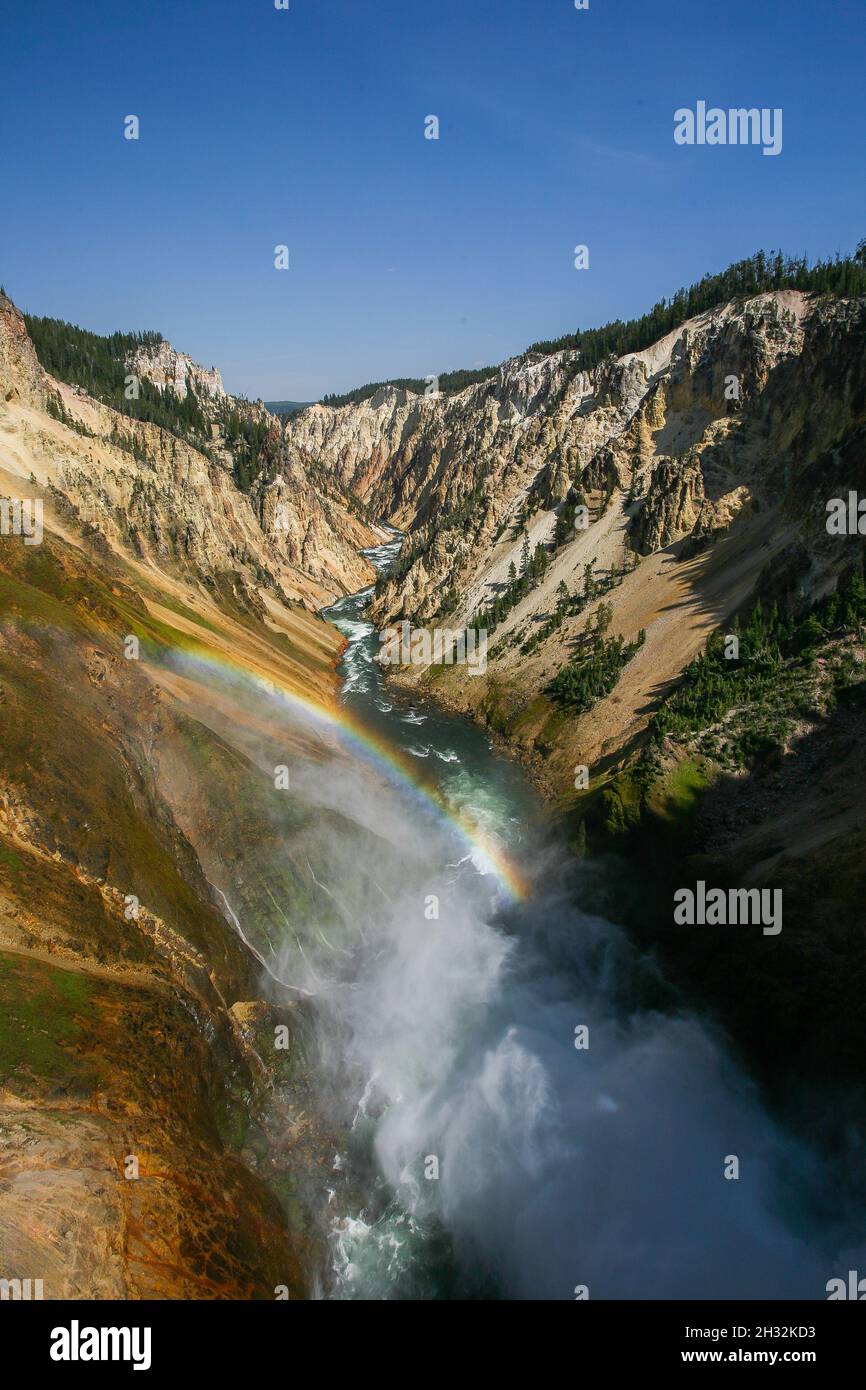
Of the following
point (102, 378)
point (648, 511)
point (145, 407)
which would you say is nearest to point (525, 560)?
point (648, 511)

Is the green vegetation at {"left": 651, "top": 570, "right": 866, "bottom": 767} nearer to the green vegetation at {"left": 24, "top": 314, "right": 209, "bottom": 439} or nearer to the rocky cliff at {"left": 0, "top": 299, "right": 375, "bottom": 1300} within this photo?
the rocky cliff at {"left": 0, "top": 299, "right": 375, "bottom": 1300}

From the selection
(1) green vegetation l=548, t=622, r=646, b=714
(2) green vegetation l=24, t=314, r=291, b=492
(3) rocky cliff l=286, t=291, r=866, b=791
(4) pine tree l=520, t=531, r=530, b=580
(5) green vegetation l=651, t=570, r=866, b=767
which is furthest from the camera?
(2) green vegetation l=24, t=314, r=291, b=492

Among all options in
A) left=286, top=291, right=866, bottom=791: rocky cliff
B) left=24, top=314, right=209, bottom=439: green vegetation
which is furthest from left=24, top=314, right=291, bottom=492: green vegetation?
left=286, top=291, right=866, bottom=791: rocky cliff

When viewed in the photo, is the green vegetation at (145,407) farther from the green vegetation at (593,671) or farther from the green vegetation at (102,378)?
the green vegetation at (593,671)

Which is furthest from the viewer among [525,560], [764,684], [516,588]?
[525,560]

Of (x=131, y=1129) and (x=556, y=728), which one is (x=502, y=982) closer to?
(x=131, y=1129)

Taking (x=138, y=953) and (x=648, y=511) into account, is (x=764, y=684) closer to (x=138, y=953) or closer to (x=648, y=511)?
(x=138, y=953)

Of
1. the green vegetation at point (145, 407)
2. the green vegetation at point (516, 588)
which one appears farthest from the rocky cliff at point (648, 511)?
the green vegetation at point (145, 407)

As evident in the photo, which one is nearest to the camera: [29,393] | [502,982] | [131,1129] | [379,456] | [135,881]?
[131,1129]
